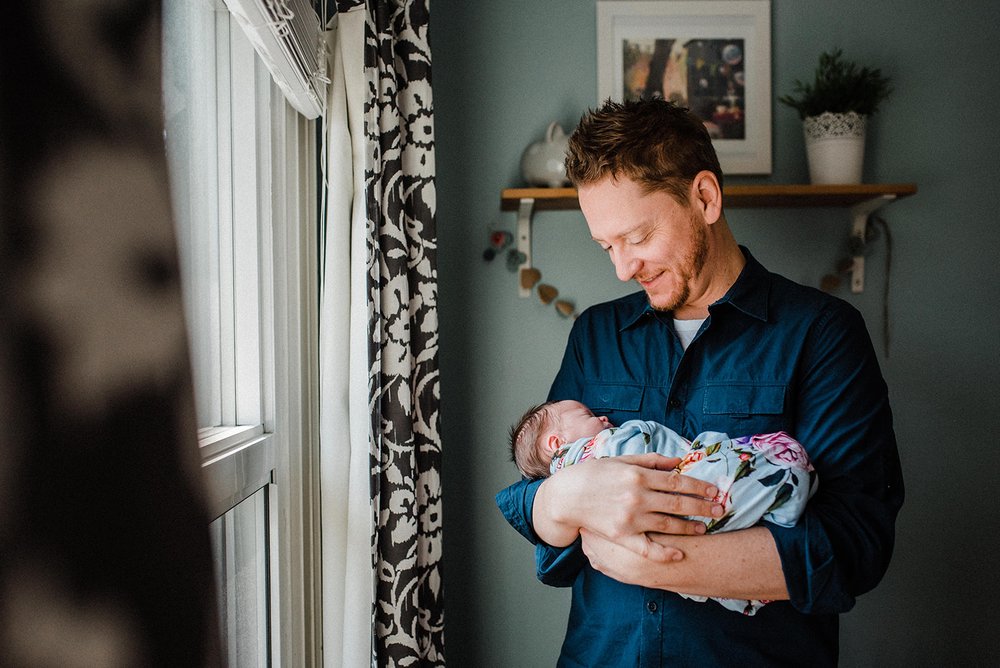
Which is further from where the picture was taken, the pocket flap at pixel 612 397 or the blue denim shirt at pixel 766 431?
the pocket flap at pixel 612 397

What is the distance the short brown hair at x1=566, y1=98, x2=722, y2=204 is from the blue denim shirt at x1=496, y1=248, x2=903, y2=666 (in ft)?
0.79

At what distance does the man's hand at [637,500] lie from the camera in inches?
39.9

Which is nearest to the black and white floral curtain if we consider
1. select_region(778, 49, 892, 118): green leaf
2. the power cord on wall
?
select_region(778, 49, 892, 118): green leaf

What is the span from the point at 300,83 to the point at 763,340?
107cm

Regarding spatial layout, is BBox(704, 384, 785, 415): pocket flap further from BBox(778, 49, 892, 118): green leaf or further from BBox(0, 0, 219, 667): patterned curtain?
BBox(778, 49, 892, 118): green leaf

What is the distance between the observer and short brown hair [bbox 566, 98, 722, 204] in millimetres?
1222

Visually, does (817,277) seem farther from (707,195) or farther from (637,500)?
(637,500)

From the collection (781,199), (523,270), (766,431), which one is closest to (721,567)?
(766,431)

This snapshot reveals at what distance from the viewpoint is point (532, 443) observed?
1.43 metres

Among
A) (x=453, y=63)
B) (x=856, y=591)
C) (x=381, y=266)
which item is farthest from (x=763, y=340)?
(x=453, y=63)

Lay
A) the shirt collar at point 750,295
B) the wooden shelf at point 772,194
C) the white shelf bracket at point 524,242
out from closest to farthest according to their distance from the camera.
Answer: the shirt collar at point 750,295, the wooden shelf at point 772,194, the white shelf bracket at point 524,242

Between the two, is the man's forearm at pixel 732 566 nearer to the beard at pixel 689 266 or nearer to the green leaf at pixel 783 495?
the green leaf at pixel 783 495

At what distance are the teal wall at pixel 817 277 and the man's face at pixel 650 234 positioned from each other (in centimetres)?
82

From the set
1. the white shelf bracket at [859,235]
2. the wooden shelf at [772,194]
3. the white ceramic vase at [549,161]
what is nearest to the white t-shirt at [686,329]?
the wooden shelf at [772,194]
